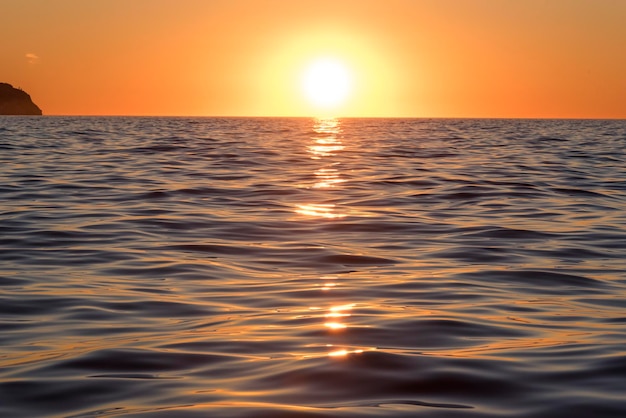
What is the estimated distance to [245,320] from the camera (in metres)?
6.78

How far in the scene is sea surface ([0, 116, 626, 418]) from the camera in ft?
16.2

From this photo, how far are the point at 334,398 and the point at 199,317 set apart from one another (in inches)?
90.9

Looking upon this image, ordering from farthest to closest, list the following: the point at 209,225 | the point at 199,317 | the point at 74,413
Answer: the point at 209,225 → the point at 199,317 → the point at 74,413

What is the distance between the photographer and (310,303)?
740 cm

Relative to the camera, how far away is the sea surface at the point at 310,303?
4.95 m

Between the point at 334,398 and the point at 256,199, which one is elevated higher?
the point at 256,199

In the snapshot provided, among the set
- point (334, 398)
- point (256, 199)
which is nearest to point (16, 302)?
point (334, 398)

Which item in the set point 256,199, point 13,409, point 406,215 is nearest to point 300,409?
point 13,409

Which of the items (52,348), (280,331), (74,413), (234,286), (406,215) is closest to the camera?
(74,413)

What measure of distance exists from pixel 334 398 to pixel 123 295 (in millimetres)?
3372

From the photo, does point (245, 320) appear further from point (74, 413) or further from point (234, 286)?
point (74, 413)

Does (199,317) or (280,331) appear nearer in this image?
(280,331)

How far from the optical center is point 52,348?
235 inches

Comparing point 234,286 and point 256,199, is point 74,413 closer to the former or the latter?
point 234,286
